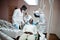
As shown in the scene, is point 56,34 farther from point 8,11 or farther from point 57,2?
point 8,11

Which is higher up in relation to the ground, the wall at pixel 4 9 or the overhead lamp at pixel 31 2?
the overhead lamp at pixel 31 2

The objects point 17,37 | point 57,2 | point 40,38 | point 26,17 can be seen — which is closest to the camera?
point 17,37

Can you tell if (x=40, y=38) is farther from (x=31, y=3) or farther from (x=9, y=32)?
(x=31, y=3)

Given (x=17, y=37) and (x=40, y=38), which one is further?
(x=40, y=38)

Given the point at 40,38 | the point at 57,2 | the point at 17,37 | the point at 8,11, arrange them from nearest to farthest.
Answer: the point at 17,37 < the point at 40,38 < the point at 8,11 < the point at 57,2

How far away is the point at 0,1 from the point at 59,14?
8.11 feet

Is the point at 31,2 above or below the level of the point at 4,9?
above

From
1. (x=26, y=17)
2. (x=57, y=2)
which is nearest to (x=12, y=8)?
(x=26, y=17)

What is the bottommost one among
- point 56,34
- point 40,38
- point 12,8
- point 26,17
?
point 56,34

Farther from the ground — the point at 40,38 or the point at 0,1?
the point at 0,1

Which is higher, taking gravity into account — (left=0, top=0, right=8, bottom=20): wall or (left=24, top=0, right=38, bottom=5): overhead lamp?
(left=24, top=0, right=38, bottom=5): overhead lamp

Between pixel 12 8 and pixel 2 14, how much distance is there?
14.3 inches

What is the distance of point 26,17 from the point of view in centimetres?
308

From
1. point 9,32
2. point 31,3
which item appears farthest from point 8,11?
point 9,32
